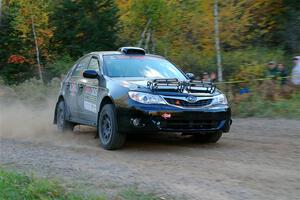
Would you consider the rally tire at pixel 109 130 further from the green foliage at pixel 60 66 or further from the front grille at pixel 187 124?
the green foliage at pixel 60 66

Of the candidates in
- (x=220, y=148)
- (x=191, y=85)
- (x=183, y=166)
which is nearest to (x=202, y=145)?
(x=220, y=148)

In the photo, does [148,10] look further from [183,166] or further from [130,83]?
[183,166]

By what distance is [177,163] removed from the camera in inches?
318

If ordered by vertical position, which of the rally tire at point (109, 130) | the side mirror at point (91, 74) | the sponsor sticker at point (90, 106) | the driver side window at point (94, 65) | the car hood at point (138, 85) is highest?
the driver side window at point (94, 65)

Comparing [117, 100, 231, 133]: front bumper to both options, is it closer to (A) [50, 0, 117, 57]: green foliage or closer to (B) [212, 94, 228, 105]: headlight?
(B) [212, 94, 228, 105]: headlight

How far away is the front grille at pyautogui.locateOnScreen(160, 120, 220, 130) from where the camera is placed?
29.1ft

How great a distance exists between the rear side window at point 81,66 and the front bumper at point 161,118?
7.71 feet

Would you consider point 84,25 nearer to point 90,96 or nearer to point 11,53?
point 11,53

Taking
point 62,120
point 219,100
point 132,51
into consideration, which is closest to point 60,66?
point 62,120

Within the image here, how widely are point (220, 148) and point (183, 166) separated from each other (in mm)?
1740

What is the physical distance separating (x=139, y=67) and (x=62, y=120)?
2.45 metres

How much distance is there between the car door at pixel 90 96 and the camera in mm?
10078

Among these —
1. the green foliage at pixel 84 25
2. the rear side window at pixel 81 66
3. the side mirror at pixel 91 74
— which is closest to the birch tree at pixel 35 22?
the green foliage at pixel 84 25

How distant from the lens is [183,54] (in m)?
20.6
